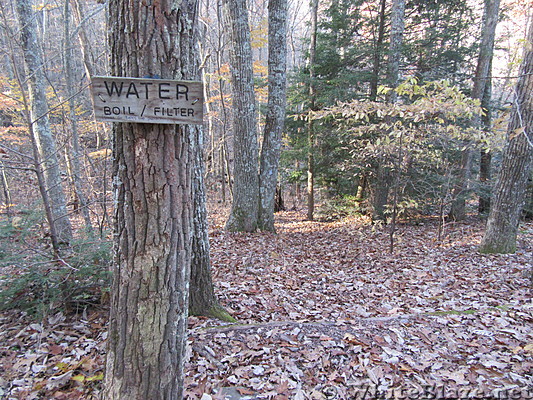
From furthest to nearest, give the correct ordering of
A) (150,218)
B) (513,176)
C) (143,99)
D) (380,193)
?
(380,193), (513,176), (150,218), (143,99)

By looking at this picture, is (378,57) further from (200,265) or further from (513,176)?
(200,265)

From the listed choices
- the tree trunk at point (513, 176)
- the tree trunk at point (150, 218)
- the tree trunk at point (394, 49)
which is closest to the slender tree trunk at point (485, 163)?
the tree trunk at point (394, 49)

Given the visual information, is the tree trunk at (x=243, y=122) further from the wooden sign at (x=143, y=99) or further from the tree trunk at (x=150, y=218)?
the wooden sign at (x=143, y=99)

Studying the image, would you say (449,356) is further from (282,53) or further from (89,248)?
(282,53)

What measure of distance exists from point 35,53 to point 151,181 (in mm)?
6331

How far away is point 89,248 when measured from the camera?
3.46 metres

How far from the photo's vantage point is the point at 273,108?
7.85m

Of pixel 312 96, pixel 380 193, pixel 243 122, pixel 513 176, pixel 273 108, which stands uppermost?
pixel 312 96

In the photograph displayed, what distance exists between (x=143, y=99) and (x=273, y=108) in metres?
6.56

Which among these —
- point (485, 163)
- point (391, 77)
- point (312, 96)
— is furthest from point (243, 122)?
point (485, 163)

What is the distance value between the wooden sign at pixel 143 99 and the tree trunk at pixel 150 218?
0.08 metres

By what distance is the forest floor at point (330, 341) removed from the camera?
2432 mm

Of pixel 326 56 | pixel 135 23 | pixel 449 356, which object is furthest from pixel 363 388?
pixel 326 56

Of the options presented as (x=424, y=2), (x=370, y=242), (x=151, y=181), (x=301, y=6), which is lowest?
(x=370, y=242)
